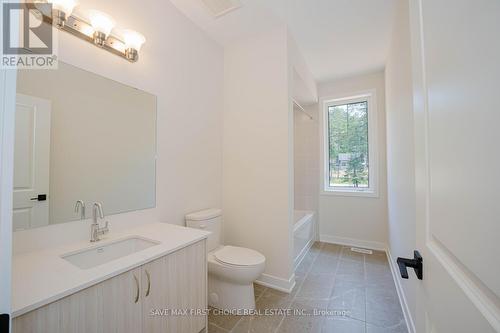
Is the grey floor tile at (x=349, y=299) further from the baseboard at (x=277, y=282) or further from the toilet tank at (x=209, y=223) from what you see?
the toilet tank at (x=209, y=223)

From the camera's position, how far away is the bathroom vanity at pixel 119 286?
0.76 m

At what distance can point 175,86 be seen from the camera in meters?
1.89

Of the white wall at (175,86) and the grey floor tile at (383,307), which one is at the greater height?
the white wall at (175,86)

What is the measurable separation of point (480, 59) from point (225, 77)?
7.95 feet

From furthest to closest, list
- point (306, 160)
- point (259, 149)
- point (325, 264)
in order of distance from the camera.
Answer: point (306, 160) < point (325, 264) < point (259, 149)

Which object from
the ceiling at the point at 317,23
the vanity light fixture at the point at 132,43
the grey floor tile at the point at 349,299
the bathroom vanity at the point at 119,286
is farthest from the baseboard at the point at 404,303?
the vanity light fixture at the point at 132,43

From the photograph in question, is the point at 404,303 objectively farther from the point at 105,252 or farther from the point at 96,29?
the point at 96,29

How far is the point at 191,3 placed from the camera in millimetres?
Answer: 1866

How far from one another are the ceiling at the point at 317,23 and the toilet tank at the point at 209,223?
1940mm

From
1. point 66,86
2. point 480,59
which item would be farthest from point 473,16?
point 66,86

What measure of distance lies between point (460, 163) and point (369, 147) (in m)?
3.20

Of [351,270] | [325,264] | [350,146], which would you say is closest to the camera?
[351,270]

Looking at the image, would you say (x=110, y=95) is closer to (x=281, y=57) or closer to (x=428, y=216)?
(x=281, y=57)

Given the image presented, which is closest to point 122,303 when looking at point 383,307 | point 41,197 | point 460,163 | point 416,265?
point 41,197
